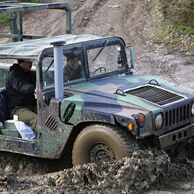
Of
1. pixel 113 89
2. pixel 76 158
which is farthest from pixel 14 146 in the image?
pixel 113 89

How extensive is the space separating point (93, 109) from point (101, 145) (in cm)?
43

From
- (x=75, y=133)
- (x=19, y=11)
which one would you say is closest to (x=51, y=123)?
(x=75, y=133)

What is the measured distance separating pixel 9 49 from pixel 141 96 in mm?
1906

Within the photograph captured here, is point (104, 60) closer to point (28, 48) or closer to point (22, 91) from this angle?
point (28, 48)

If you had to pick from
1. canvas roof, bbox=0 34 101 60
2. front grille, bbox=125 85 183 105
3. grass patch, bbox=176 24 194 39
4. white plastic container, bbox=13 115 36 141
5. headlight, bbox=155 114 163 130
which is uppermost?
canvas roof, bbox=0 34 101 60

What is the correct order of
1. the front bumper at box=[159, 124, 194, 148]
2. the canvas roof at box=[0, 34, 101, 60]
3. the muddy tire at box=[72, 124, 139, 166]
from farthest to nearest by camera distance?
1. the canvas roof at box=[0, 34, 101, 60]
2. the front bumper at box=[159, 124, 194, 148]
3. the muddy tire at box=[72, 124, 139, 166]

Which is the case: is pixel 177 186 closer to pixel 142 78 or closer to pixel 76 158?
pixel 76 158

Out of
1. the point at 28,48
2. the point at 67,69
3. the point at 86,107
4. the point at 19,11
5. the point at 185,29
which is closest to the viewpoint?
the point at 86,107

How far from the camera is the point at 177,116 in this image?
7516 mm

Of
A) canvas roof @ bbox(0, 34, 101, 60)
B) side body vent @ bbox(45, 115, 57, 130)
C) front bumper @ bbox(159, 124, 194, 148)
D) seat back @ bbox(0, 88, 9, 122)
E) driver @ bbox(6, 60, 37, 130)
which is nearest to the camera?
front bumper @ bbox(159, 124, 194, 148)

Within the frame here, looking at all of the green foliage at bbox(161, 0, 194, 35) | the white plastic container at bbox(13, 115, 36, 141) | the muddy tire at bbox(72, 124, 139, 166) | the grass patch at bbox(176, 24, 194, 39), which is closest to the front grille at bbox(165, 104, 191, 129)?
the muddy tire at bbox(72, 124, 139, 166)

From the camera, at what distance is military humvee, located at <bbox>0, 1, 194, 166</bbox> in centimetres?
716

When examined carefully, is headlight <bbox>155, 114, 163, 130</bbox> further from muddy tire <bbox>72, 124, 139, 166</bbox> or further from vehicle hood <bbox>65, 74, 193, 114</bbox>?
muddy tire <bbox>72, 124, 139, 166</bbox>

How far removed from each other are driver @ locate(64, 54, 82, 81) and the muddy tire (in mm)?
907
